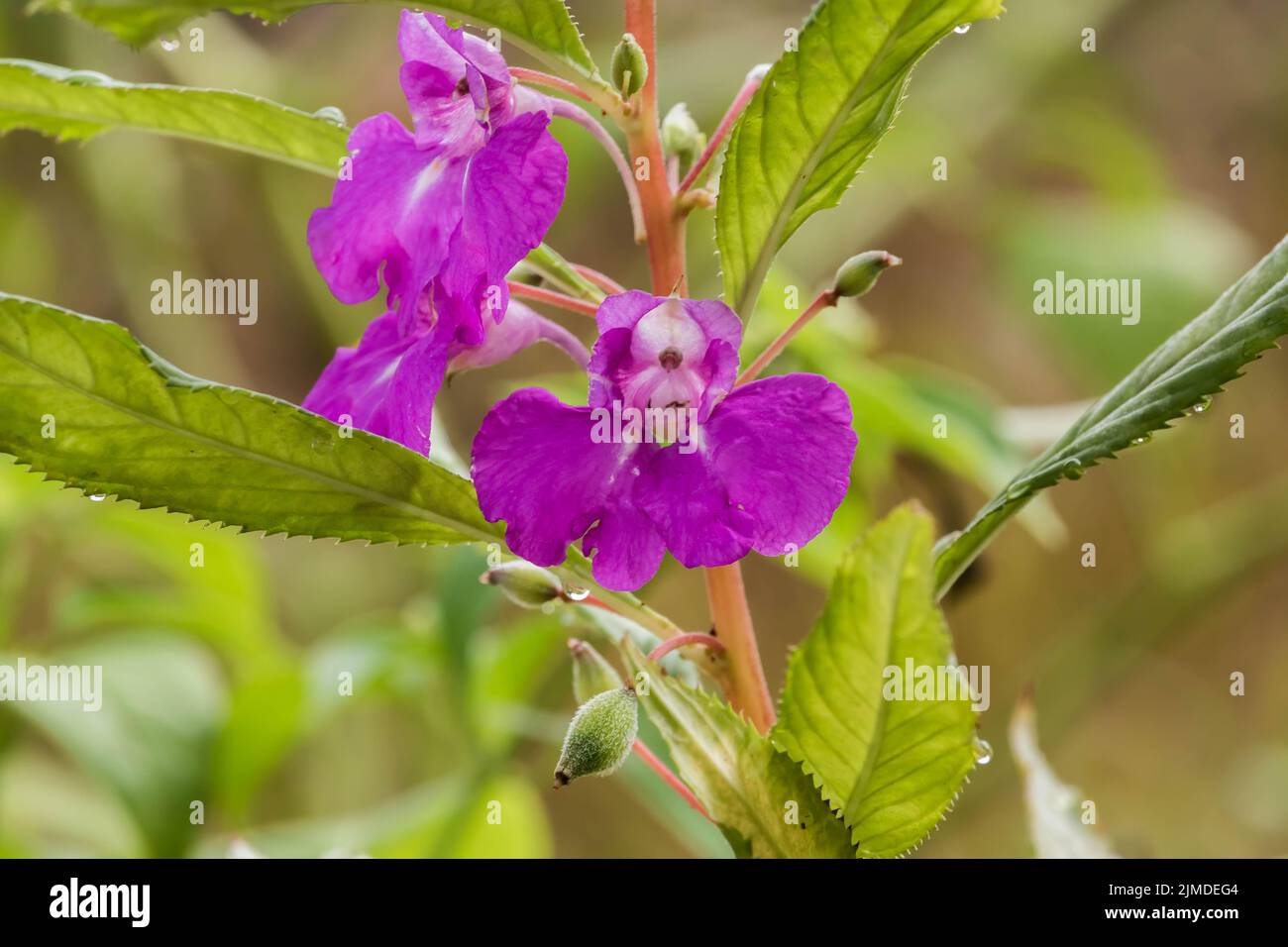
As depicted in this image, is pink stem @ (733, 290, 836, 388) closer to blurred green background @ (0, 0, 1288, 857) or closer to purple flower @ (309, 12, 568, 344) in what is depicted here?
purple flower @ (309, 12, 568, 344)

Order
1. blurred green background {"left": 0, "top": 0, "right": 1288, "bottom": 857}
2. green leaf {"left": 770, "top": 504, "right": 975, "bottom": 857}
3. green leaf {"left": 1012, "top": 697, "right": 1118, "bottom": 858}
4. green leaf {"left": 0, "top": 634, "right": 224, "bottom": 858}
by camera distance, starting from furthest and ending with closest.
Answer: blurred green background {"left": 0, "top": 0, "right": 1288, "bottom": 857}, green leaf {"left": 0, "top": 634, "right": 224, "bottom": 858}, green leaf {"left": 1012, "top": 697, "right": 1118, "bottom": 858}, green leaf {"left": 770, "top": 504, "right": 975, "bottom": 857}

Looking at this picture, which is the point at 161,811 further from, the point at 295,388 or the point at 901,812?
the point at 295,388

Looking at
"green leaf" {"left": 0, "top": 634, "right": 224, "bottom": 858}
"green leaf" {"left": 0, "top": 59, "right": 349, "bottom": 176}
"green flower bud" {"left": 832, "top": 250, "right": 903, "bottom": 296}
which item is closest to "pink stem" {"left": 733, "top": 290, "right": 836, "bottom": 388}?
"green flower bud" {"left": 832, "top": 250, "right": 903, "bottom": 296}

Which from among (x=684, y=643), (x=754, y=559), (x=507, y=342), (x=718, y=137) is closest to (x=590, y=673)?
(x=684, y=643)

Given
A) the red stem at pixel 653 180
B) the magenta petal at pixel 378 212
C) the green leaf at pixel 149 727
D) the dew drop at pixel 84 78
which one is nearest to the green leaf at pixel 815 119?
the red stem at pixel 653 180

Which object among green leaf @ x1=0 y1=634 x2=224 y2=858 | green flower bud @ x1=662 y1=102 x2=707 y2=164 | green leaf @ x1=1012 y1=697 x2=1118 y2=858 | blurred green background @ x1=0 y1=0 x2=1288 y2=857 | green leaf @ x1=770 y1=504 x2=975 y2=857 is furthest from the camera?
blurred green background @ x1=0 y1=0 x2=1288 y2=857

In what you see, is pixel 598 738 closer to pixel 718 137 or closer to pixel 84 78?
pixel 718 137

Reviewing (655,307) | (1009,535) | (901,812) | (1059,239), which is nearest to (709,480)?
(655,307)
